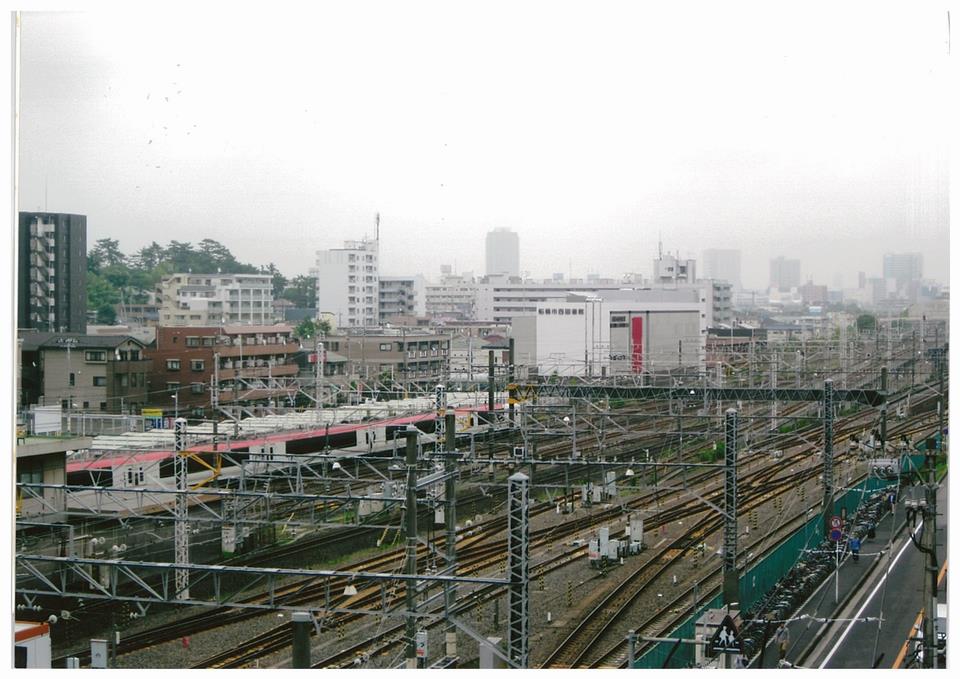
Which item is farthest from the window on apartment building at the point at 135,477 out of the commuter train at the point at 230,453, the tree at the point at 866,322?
the tree at the point at 866,322

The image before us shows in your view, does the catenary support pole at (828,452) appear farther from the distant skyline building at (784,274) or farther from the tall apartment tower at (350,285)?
the tall apartment tower at (350,285)

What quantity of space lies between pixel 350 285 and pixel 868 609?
715 centimetres

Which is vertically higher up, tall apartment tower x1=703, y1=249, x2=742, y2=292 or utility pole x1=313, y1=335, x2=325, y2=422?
tall apartment tower x1=703, y1=249, x2=742, y2=292

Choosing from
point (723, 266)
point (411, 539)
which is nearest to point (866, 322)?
point (723, 266)

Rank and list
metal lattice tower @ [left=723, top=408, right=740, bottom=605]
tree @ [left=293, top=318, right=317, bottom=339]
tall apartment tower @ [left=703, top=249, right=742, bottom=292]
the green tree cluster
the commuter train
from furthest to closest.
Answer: tree @ [left=293, top=318, right=317, bottom=339]
tall apartment tower @ [left=703, top=249, right=742, bottom=292]
the green tree cluster
the commuter train
metal lattice tower @ [left=723, top=408, right=740, bottom=605]

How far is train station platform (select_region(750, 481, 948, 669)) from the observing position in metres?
4.26

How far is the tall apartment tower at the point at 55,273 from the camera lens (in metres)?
6.09

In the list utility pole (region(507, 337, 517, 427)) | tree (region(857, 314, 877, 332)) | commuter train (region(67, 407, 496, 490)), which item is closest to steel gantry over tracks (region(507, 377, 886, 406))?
utility pole (region(507, 337, 517, 427))

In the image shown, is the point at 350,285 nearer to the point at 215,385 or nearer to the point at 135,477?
the point at 215,385

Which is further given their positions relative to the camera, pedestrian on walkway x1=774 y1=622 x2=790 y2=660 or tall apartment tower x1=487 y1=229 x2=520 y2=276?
tall apartment tower x1=487 y1=229 x2=520 y2=276

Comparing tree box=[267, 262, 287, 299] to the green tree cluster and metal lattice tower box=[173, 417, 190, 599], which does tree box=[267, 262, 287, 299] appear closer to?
the green tree cluster

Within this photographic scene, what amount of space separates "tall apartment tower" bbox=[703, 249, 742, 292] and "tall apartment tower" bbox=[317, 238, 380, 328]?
328 centimetres

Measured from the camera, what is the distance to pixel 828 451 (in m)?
6.26

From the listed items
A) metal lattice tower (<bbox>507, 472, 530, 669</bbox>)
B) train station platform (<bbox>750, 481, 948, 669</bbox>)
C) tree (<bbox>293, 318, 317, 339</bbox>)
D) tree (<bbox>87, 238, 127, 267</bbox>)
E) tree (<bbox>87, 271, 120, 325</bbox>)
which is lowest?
train station platform (<bbox>750, 481, 948, 669</bbox>)
